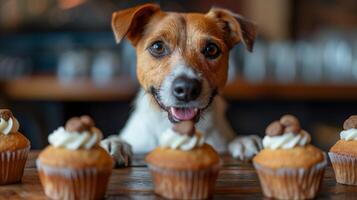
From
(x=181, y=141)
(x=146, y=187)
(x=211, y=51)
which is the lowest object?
(x=146, y=187)

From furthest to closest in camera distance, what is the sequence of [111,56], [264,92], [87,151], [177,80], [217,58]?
[111,56] → [264,92] → [217,58] → [177,80] → [87,151]

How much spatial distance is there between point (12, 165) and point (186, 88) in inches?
21.2

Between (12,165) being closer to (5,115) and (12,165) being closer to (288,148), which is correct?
(5,115)

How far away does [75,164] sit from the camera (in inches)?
39.9

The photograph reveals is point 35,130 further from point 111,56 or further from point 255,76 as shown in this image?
point 255,76

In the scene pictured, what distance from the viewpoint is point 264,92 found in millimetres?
3434

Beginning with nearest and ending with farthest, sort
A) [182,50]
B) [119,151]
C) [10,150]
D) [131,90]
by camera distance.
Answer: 1. [10,150]
2. [119,151]
3. [182,50]
4. [131,90]

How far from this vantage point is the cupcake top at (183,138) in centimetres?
105

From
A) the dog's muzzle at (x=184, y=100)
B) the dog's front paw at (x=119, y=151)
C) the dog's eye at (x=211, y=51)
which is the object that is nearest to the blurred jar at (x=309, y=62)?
the dog's eye at (x=211, y=51)

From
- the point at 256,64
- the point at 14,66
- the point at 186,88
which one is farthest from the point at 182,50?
the point at 14,66

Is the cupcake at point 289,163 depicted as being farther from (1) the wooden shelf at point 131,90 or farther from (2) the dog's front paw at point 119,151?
(1) the wooden shelf at point 131,90

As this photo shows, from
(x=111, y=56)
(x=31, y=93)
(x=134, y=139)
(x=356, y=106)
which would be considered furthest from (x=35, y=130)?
(x=356, y=106)

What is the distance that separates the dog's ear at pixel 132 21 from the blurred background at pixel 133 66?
1.18m

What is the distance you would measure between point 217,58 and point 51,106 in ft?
6.61
